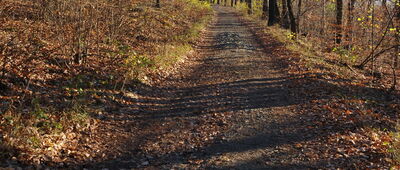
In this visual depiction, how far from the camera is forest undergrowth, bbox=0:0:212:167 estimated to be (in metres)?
5.41

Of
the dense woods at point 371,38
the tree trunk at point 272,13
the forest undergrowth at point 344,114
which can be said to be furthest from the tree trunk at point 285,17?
the forest undergrowth at point 344,114

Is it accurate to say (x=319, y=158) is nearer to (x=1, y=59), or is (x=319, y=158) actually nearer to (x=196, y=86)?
(x=196, y=86)

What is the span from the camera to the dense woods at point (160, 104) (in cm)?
550

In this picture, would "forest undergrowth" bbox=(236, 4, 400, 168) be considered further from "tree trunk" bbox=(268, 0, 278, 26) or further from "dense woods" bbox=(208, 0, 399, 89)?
"tree trunk" bbox=(268, 0, 278, 26)

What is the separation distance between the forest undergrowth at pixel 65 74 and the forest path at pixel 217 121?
30.9 inches

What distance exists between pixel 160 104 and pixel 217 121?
1.95 meters

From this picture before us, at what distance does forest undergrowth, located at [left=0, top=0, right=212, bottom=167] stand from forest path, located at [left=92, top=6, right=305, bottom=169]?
79 centimetres

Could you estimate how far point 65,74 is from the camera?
8625 millimetres

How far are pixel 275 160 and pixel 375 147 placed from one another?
211 centimetres

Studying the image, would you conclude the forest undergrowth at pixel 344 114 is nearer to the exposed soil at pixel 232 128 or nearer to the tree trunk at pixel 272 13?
the exposed soil at pixel 232 128

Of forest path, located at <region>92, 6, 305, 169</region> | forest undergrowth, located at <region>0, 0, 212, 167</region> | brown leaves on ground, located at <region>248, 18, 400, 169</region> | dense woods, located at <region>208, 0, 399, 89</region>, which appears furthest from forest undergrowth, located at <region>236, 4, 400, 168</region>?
forest undergrowth, located at <region>0, 0, 212, 167</region>

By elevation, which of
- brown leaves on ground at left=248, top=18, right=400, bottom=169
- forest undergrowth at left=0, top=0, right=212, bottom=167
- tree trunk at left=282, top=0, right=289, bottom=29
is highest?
tree trunk at left=282, top=0, right=289, bottom=29

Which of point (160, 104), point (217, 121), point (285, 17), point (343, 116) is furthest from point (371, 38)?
point (160, 104)

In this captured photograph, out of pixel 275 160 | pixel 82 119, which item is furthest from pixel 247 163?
pixel 82 119
